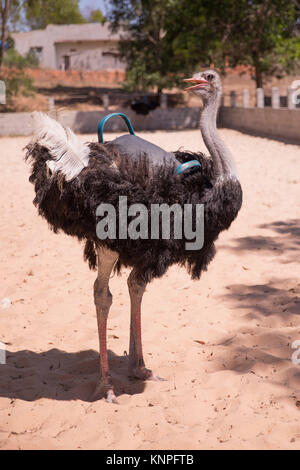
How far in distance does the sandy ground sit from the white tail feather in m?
1.21

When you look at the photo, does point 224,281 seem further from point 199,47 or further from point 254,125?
point 199,47

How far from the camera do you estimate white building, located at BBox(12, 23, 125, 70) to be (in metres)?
38.6

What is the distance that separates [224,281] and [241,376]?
Result: 163 cm

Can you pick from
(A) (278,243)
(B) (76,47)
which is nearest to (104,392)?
(A) (278,243)

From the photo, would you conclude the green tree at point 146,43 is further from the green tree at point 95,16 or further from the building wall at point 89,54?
the green tree at point 95,16

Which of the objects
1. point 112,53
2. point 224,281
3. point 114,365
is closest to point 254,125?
point 224,281

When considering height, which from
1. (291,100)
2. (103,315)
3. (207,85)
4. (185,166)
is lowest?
(103,315)

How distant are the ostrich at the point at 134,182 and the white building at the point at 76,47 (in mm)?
36650

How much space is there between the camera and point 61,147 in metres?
2.92

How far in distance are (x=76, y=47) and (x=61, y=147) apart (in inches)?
1533

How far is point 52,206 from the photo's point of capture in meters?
2.97

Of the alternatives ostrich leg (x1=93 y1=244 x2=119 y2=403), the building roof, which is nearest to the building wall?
the building roof

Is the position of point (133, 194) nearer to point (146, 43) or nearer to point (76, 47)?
point (146, 43)

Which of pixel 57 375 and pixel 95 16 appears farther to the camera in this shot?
pixel 95 16
